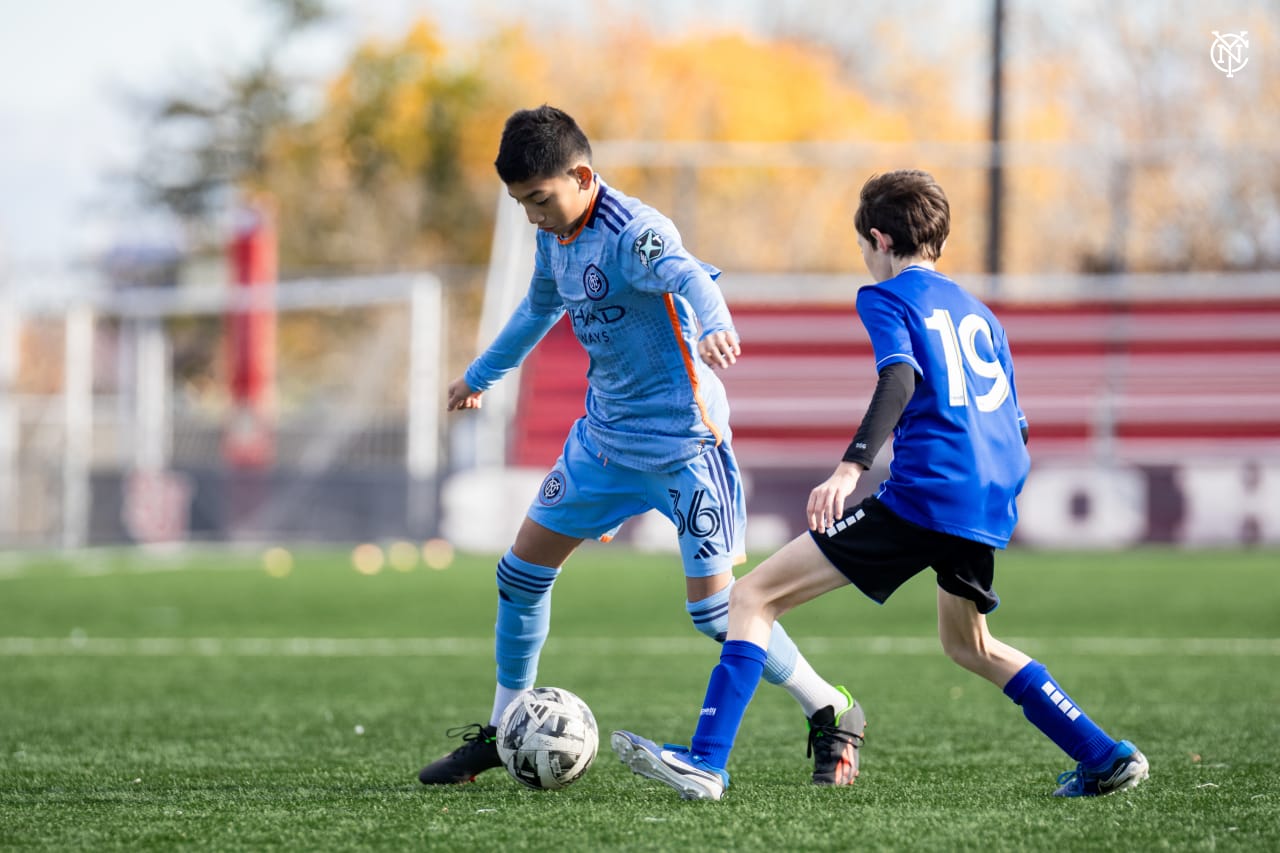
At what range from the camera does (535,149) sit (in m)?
4.42

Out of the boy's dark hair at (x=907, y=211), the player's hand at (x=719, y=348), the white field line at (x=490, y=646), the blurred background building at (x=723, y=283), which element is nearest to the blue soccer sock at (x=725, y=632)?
the player's hand at (x=719, y=348)

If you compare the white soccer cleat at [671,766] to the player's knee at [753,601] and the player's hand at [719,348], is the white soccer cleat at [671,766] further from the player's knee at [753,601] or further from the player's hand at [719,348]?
the player's hand at [719,348]

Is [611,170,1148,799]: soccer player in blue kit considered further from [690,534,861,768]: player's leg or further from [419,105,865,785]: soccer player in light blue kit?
[419,105,865,785]: soccer player in light blue kit

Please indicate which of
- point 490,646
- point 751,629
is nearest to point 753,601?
point 751,629

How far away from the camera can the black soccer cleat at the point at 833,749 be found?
449cm

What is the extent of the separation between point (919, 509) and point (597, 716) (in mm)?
2552

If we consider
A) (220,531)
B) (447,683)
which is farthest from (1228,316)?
(447,683)

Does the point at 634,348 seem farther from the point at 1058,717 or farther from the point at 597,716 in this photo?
the point at 597,716

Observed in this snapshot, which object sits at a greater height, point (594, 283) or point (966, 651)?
point (594, 283)

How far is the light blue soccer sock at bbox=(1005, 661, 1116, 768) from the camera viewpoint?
4.18 m

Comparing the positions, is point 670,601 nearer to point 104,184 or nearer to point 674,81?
point 674,81

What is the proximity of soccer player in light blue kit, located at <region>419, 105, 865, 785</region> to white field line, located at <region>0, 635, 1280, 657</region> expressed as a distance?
13.0 ft

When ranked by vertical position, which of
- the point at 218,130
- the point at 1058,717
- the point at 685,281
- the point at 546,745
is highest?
the point at 218,130

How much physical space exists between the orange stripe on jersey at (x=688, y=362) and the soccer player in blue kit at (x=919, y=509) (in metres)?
0.54
